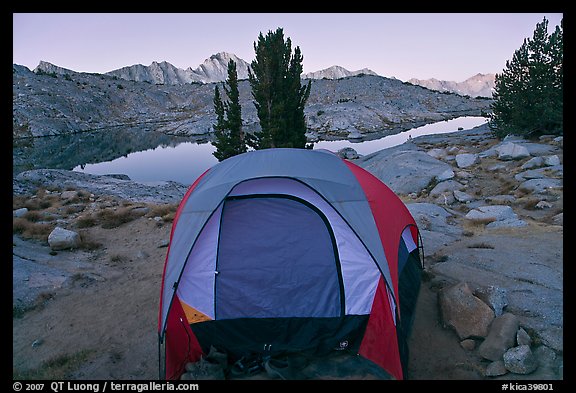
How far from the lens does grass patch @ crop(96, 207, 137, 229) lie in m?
10.9

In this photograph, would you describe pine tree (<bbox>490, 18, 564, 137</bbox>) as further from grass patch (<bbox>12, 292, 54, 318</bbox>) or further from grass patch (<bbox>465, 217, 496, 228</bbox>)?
grass patch (<bbox>12, 292, 54, 318</bbox>)

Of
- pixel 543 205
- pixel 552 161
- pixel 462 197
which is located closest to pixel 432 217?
pixel 462 197

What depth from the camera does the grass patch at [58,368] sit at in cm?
443

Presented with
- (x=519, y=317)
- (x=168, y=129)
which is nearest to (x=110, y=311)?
(x=519, y=317)

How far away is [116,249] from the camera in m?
9.16

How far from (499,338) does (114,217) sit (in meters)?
11.4

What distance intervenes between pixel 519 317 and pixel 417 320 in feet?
4.87

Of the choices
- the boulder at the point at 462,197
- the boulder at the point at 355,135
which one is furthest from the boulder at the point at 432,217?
the boulder at the point at 355,135

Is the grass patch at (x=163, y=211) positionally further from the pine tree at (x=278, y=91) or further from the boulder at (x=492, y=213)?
the boulder at (x=492, y=213)

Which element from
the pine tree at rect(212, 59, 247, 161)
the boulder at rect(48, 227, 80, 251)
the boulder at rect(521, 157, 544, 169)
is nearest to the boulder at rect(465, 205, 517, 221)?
the boulder at rect(521, 157, 544, 169)

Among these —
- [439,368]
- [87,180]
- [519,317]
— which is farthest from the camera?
[87,180]

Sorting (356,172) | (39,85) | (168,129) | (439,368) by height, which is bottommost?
(439,368)
